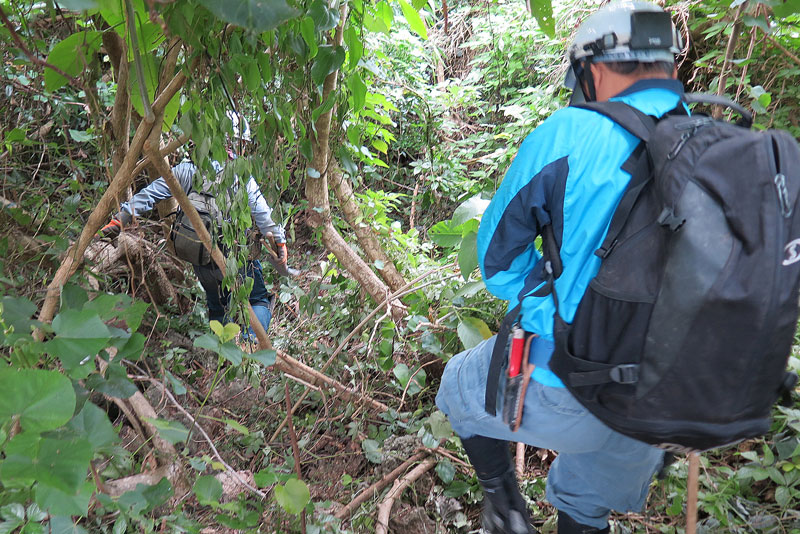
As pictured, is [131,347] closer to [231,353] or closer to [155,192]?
[231,353]

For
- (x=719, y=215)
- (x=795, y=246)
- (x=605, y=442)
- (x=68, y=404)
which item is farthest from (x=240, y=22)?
(x=605, y=442)

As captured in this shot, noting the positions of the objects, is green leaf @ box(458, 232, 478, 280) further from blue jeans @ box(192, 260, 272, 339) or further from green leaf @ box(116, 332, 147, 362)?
blue jeans @ box(192, 260, 272, 339)

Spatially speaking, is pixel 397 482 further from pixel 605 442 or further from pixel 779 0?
pixel 779 0

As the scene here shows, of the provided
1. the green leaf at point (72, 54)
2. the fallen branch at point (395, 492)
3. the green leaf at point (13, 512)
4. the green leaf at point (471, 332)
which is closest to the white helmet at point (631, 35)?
the green leaf at point (471, 332)

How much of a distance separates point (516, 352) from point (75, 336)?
97cm

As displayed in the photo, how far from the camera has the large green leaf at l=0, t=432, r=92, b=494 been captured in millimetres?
1016

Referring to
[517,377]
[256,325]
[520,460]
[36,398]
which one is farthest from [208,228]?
[517,377]

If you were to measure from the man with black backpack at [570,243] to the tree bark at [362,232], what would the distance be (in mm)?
1286

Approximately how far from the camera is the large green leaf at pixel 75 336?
120 centimetres

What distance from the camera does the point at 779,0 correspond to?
113 centimetres

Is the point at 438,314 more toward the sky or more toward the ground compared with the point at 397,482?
more toward the sky

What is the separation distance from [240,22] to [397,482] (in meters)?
1.71

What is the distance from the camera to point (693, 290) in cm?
100

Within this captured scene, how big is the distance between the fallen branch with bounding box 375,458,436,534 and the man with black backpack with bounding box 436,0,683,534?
21.6 inches
